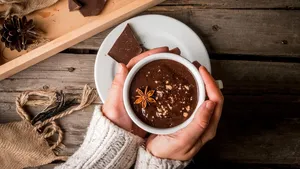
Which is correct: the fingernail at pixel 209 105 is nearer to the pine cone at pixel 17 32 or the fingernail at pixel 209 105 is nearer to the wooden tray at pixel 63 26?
the wooden tray at pixel 63 26

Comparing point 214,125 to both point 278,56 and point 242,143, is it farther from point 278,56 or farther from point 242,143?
point 278,56

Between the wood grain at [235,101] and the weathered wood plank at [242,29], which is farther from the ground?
the weathered wood plank at [242,29]

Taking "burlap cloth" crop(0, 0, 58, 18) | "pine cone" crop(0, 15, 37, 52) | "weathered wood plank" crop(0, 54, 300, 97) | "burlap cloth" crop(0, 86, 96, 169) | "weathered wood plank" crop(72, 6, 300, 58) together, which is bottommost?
"burlap cloth" crop(0, 86, 96, 169)

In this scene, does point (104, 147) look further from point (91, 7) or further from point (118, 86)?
point (91, 7)

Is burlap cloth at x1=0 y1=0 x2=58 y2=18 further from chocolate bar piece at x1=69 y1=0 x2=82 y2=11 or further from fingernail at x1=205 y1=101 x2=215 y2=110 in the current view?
fingernail at x1=205 y1=101 x2=215 y2=110

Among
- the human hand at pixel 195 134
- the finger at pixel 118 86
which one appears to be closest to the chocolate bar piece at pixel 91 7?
the finger at pixel 118 86

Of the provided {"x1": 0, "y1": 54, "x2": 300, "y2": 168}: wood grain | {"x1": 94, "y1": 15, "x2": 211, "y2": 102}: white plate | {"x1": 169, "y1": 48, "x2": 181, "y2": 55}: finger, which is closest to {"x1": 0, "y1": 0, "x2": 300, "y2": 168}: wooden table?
{"x1": 0, "y1": 54, "x2": 300, "y2": 168}: wood grain

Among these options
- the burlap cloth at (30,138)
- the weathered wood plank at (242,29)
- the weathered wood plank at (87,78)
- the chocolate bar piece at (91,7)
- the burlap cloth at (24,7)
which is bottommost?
the burlap cloth at (30,138)

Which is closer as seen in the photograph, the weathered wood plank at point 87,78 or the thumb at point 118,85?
the thumb at point 118,85
